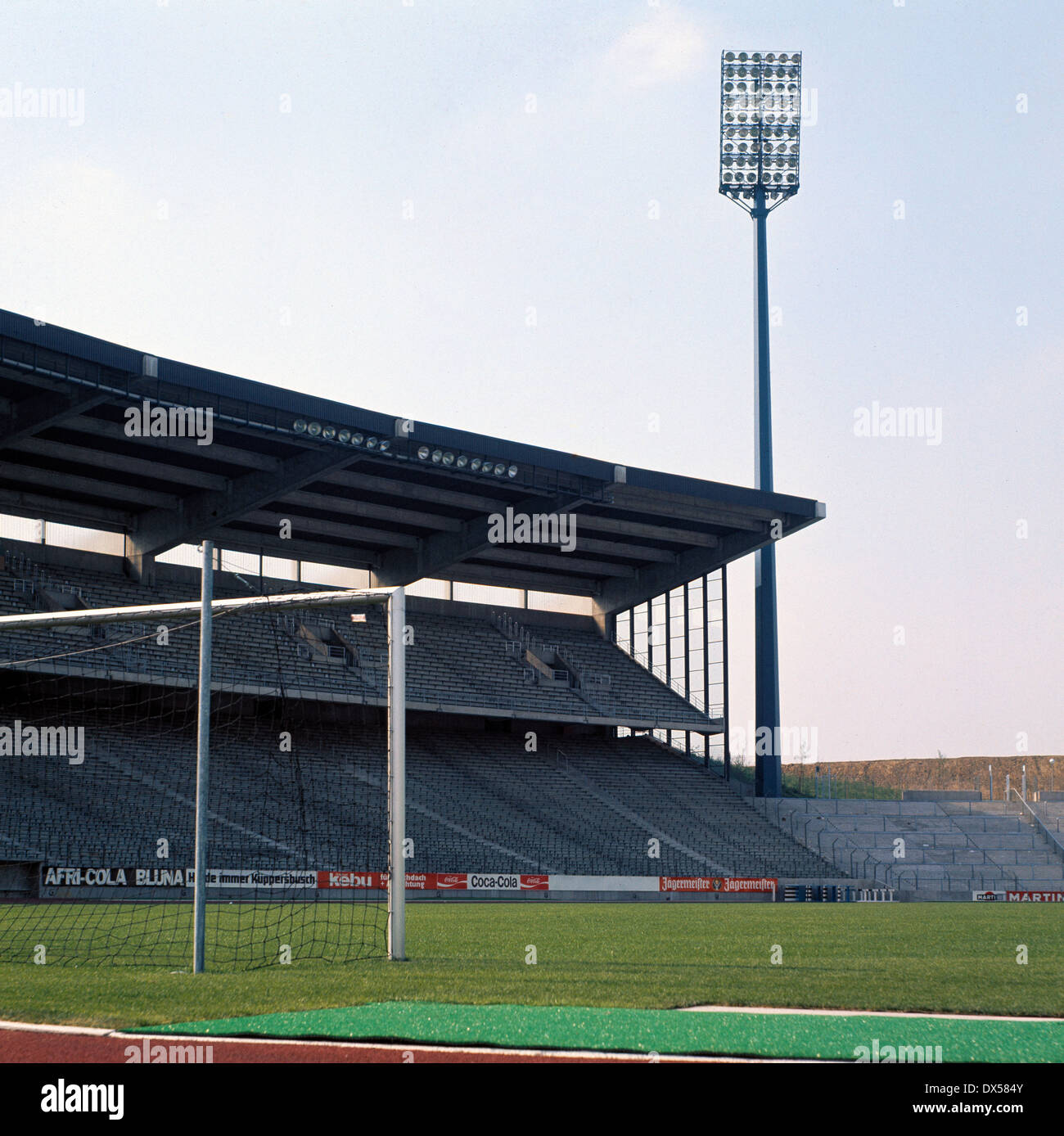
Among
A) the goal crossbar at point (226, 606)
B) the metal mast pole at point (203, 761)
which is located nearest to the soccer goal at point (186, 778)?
the goal crossbar at point (226, 606)

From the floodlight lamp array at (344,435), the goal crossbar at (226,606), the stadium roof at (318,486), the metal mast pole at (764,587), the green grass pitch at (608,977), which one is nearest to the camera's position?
the green grass pitch at (608,977)

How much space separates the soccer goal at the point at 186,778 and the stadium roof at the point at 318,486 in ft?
9.03

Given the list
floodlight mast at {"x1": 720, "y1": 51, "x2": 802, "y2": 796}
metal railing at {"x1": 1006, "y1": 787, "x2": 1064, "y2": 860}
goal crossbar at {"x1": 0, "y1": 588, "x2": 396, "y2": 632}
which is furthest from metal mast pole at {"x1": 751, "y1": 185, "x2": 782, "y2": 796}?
goal crossbar at {"x1": 0, "y1": 588, "x2": 396, "y2": 632}

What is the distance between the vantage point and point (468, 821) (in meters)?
41.9

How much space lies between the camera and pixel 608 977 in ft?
39.3

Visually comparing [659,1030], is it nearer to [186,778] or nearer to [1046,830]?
[186,778]

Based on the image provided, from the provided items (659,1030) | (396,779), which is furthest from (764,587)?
(659,1030)

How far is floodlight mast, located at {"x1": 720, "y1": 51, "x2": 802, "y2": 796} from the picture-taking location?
5484 cm

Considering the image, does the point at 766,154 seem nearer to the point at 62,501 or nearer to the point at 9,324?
the point at 62,501

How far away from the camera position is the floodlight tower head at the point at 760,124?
55.8 meters

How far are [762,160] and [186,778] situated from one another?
35.7 m

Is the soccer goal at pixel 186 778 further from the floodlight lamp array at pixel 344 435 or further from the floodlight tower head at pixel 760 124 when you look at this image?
the floodlight tower head at pixel 760 124

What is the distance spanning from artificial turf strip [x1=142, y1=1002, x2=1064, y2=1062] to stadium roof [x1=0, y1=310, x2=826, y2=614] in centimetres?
2517
